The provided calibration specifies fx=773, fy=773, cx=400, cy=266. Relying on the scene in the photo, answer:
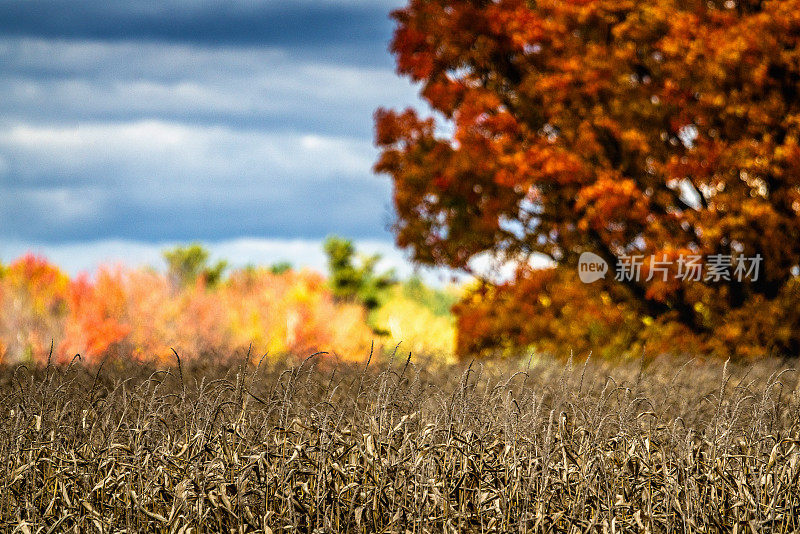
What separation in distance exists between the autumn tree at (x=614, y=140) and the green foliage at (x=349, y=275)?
10.8 m

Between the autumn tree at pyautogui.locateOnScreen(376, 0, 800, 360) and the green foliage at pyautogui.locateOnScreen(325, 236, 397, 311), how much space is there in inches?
426

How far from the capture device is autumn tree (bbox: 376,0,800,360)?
10.9 metres

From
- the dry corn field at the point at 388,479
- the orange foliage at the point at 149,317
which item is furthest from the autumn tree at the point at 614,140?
the dry corn field at the point at 388,479

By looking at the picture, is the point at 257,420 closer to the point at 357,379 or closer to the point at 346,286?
the point at 357,379

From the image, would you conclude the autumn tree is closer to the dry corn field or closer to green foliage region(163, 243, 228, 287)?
the dry corn field

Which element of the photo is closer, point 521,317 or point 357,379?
point 357,379

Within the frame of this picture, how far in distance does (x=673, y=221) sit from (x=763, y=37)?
295 cm

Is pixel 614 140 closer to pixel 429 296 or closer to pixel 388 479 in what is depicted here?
pixel 388 479

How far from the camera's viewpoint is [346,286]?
26.3m

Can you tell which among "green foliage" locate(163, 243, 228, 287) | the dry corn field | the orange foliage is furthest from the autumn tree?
"green foliage" locate(163, 243, 228, 287)

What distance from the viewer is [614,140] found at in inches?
512

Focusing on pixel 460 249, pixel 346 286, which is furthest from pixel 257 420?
pixel 346 286

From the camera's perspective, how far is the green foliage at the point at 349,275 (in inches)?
1025

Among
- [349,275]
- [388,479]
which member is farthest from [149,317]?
[388,479]
